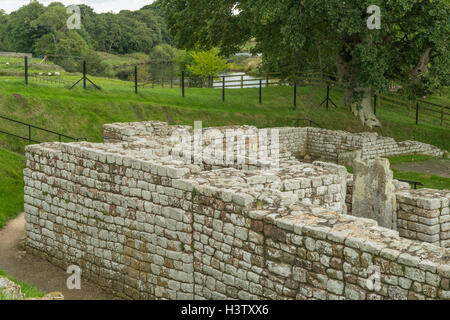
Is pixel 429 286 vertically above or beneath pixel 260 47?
beneath

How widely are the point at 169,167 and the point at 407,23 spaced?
17.3 m

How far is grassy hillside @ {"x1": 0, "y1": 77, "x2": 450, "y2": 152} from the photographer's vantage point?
21.1 m

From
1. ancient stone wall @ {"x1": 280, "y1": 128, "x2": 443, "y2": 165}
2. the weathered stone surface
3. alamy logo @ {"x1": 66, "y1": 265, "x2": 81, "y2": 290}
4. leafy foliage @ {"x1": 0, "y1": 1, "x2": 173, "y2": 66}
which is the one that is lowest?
alamy logo @ {"x1": 66, "y1": 265, "x2": 81, "y2": 290}

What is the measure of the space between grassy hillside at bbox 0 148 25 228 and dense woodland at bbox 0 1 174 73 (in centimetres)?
2932

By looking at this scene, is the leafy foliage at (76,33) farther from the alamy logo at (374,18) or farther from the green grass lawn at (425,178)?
the green grass lawn at (425,178)

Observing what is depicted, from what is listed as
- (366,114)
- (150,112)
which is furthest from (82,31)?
(366,114)

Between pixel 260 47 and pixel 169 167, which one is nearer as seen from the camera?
pixel 169 167

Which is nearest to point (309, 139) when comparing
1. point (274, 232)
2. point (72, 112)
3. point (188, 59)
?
point (72, 112)

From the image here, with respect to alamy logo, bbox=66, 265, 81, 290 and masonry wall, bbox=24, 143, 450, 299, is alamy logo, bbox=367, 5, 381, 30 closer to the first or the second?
masonry wall, bbox=24, 143, 450, 299

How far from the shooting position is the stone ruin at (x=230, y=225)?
717cm

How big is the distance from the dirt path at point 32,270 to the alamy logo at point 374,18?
51.9 ft

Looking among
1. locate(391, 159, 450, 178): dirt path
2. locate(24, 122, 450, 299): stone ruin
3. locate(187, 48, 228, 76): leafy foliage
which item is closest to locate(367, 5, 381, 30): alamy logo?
locate(391, 159, 450, 178): dirt path
